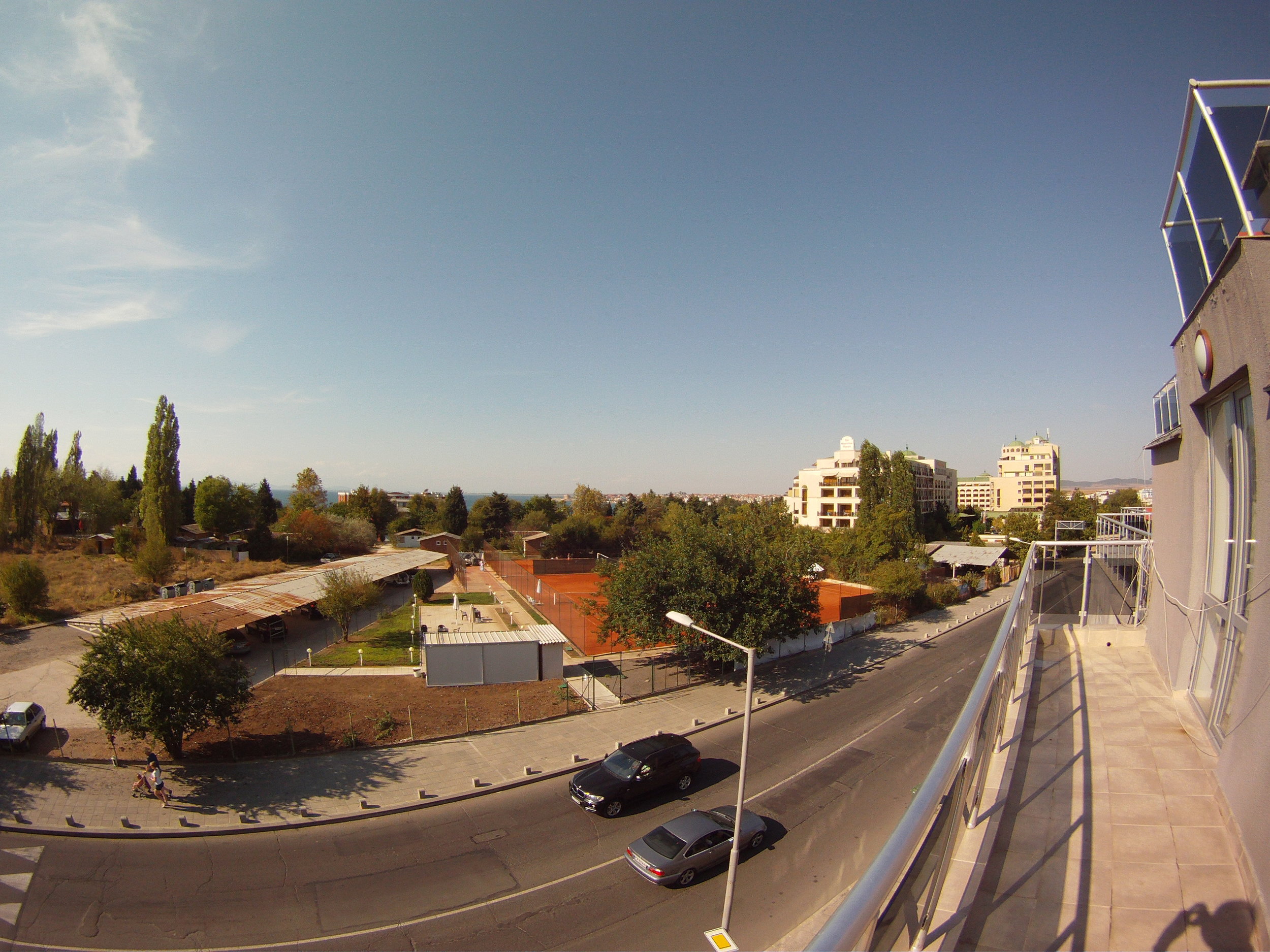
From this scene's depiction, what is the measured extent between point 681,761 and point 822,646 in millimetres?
17271

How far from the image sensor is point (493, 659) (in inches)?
968

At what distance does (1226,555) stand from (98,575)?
5800 centimetres

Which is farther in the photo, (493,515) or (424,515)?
(424,515)

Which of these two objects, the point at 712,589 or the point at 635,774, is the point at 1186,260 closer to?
the point at 635,774

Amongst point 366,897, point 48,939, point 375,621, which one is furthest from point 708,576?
point 375,621

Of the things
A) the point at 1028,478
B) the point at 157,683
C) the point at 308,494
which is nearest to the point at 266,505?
the point at 308,494

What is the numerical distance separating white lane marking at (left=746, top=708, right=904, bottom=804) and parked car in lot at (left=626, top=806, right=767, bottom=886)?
2.44 m

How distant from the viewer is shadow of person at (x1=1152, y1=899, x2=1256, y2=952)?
2943mm

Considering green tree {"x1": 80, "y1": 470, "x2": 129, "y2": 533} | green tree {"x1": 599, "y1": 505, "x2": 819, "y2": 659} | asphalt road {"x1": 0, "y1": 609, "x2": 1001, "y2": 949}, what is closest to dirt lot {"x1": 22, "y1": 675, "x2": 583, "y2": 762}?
green tree {"x1": 599, "y1": 505, "x2": 819, "y2": 659}

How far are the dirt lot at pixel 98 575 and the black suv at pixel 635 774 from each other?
35.1m

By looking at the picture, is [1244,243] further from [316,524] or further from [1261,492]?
[316,524]

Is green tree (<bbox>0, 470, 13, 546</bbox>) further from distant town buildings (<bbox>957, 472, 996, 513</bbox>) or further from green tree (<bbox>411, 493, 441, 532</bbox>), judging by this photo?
distant town buildings (<bbox>957, 472, 996, 513</bbox>)

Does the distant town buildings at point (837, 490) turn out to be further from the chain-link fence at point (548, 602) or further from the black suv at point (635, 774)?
the black suv at point (635, 774)

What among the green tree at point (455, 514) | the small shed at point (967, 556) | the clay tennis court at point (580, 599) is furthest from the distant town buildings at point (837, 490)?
the green tree at point (455, 514)
